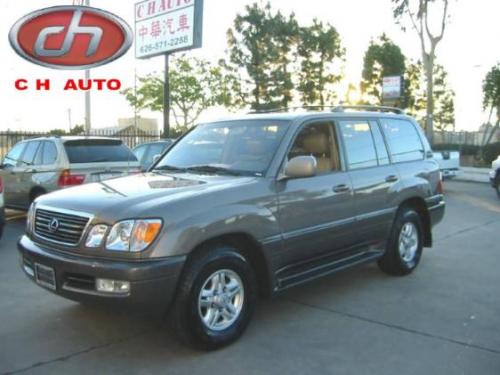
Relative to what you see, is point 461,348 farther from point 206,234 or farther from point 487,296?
point 206,234

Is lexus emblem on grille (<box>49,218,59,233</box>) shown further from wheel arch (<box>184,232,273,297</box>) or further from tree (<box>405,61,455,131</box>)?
tree (<box>405,61,455,131</box>)

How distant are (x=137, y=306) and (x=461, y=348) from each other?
2.44 m

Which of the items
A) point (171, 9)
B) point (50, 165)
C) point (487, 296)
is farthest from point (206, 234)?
A: point (171, 9)

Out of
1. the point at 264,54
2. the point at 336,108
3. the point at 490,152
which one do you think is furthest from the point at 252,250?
the point at 264,54

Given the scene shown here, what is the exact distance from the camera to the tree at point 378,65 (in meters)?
38.3

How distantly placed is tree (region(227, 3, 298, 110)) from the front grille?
3464 centimetres

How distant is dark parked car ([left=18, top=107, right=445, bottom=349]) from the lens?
12.8ft

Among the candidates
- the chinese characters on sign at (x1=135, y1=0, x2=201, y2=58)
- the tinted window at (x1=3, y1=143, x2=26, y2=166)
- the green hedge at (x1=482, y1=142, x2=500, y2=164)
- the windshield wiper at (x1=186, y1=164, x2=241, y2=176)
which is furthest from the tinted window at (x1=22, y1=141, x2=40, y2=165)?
the green hedge at (x1=482, y1=142, x2=500, y2=164)

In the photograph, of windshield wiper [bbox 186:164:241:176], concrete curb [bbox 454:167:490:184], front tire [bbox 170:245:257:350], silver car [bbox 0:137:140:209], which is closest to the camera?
front tire [bbox 170:245:257:350]

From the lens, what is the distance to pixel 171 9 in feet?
55.8

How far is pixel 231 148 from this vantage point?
17.0ft

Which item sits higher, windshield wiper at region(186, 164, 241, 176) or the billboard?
the billboard

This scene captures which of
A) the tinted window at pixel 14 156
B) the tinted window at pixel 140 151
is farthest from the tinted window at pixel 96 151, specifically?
the tinted window at pixel 140 151

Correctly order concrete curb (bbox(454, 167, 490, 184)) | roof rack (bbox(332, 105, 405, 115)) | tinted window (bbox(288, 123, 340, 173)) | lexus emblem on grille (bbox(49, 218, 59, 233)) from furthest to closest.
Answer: concrete curb (bbox(454, 167, 490, 184)), roof rack (bbox(332, 105, 405, 115)), tinted window (bbox(288, 123, 340, 173)), lexus emblem on grille (bbox(49, 218, 59, 233))
